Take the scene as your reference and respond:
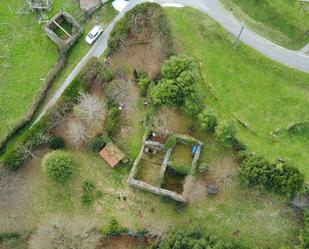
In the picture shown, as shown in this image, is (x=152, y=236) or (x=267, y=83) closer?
(x=152, y=236)

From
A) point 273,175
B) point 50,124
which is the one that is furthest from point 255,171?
point 50,124

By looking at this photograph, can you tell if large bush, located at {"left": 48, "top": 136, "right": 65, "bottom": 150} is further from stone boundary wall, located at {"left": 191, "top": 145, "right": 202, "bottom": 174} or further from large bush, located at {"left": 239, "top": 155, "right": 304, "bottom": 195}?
large bush, located at {"left": 239, "top": 155, "right": 304, "bottom": 195}

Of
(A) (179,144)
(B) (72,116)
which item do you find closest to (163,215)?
(A) (179,144)

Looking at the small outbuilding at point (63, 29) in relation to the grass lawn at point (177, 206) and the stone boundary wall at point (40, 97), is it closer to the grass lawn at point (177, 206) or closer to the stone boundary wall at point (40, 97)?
the stone boundary wall at point (40, 97)

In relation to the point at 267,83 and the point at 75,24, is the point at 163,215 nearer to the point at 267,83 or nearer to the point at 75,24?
the point at 267,83

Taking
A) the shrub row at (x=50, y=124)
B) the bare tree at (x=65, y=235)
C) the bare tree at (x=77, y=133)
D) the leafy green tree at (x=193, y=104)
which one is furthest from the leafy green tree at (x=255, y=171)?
the shrub row at (x=50, y=124)

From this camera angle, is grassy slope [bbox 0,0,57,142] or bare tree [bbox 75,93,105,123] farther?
grassy slope [bbox 0,0,57,142]

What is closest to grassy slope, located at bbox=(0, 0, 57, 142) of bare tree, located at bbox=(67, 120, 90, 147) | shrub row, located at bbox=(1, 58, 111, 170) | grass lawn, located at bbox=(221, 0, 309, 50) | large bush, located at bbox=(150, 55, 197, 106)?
shrub row, located at bbox=(1, 58, 111, 170)
